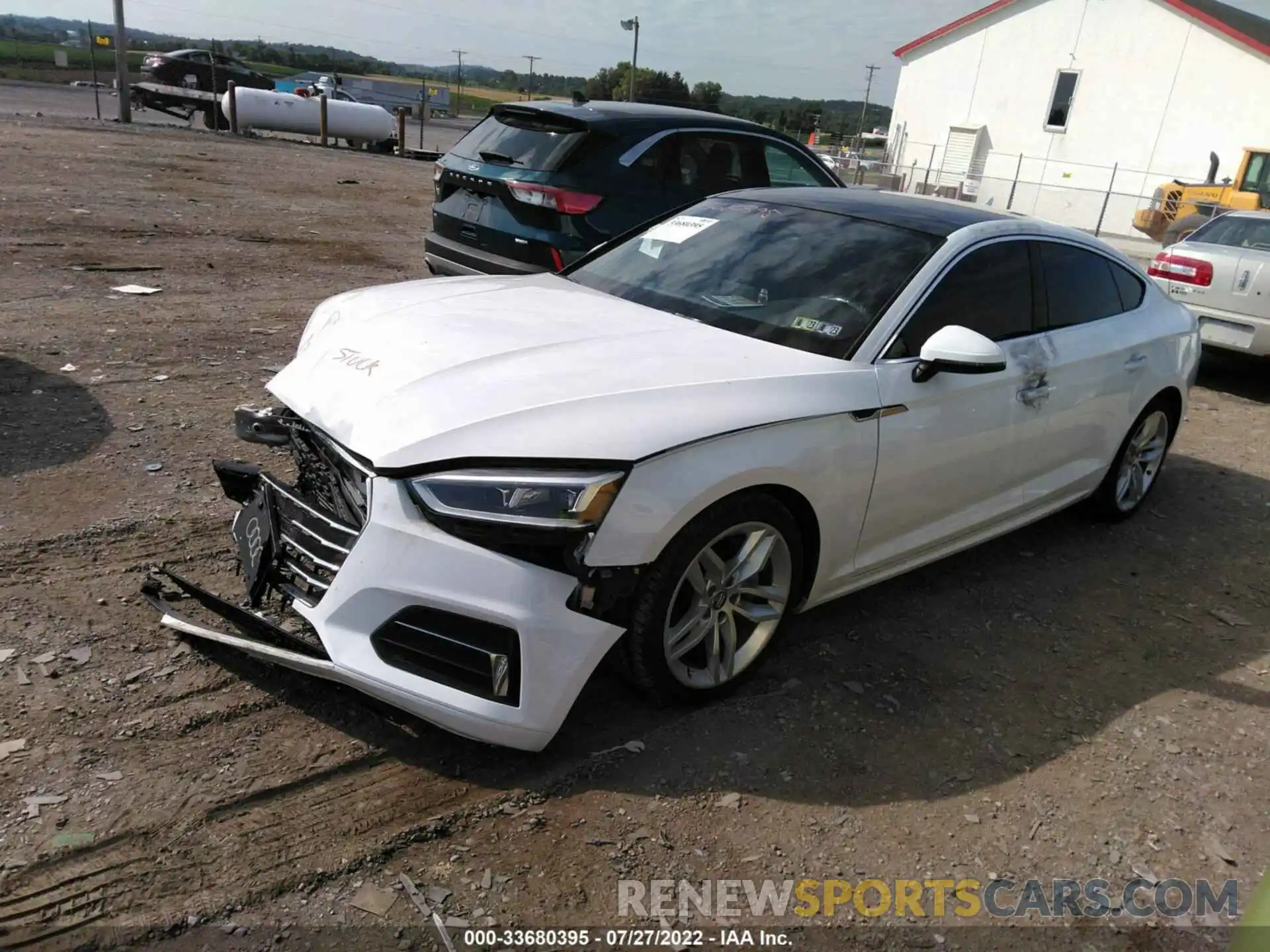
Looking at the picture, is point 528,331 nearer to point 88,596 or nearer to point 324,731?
point 324,731

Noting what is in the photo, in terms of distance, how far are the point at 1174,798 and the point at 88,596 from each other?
12.5 ft

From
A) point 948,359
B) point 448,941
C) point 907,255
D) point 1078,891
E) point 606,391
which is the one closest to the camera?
point 448,941

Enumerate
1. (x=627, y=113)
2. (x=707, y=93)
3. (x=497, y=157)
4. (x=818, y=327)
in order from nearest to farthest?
(x=818, y=327)
(x=497, y=157)
(x=627, y=113)
(x=707, y=93)

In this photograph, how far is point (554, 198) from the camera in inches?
244

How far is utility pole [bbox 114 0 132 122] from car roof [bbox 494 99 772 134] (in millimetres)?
18805

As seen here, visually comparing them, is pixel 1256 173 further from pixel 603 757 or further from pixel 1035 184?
pixel 603 757

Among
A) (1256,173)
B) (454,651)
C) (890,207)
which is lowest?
(454,651)

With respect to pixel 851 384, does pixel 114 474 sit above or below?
A: below

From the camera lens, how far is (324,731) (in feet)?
9.72

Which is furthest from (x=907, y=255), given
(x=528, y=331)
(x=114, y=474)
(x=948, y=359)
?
(x=114, y=474)

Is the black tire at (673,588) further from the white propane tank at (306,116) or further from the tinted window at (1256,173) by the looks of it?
the white propane tank at (306,116)

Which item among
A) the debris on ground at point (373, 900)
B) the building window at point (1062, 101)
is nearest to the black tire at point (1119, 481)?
the debris on ground at point (373, 900)

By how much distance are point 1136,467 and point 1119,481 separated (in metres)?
0.27

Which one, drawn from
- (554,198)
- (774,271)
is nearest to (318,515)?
(774,271)
